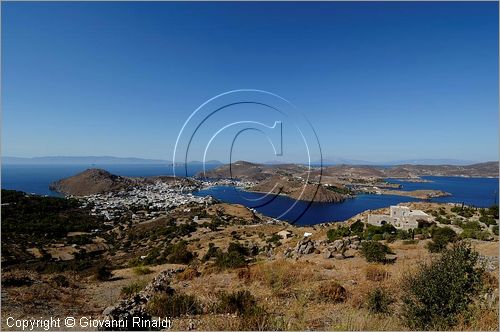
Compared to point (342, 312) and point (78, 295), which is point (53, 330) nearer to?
point (78, 295)

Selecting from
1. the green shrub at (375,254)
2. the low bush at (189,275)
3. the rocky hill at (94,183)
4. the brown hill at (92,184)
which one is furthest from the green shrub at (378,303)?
the brown hill at (92,184)

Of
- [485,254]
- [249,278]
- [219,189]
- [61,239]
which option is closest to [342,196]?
[219,189]

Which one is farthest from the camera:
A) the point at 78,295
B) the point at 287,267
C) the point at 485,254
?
the point at 485,254

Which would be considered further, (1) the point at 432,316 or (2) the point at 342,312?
(2) the point at 342,312

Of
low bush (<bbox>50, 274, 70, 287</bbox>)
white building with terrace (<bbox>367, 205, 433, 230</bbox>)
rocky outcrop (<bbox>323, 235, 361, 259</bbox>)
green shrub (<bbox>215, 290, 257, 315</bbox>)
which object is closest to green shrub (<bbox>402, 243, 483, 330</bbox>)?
green shrub (<bbox>215, 290, 257, 315</bbox>)

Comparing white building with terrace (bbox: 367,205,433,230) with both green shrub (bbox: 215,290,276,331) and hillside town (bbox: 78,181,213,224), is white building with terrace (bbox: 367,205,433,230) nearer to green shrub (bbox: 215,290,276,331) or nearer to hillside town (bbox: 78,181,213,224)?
green shrub (bbox: 215,290,276,331)

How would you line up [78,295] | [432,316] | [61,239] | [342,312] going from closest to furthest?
1. [432,316]
2. [342,312]
3. [78,295]
4. [61,239]

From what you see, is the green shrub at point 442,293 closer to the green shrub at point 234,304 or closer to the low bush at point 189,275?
the green shrub at point 234,304
